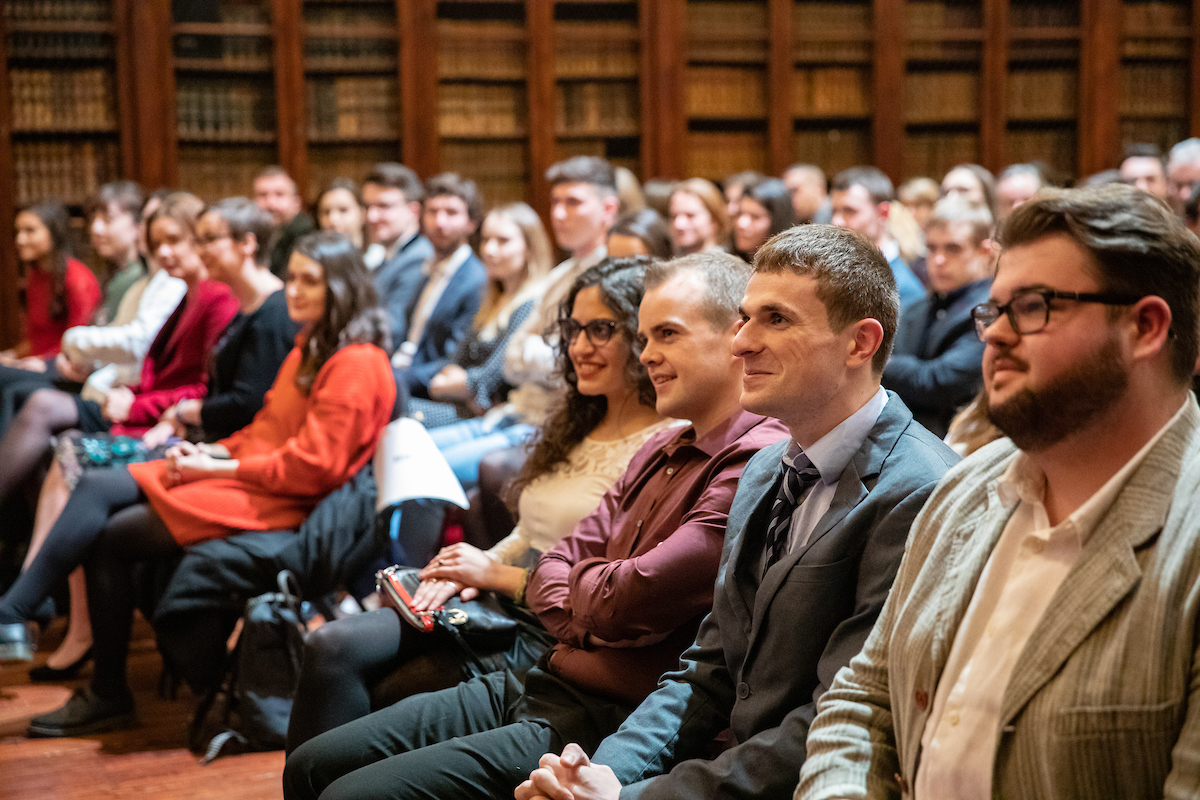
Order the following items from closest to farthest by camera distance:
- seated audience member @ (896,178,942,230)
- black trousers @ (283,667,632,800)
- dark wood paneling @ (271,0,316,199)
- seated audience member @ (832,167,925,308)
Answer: black trousers @ (283,667,632,800), seated audience member @ (832,167,925,308), seated audience member @ (896,178,942,230), dark wood paneling @ (271,0,316,199)

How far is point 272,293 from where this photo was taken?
11.3ft

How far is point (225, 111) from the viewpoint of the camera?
6.16 metres

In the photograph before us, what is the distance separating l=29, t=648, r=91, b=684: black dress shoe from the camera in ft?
10.8

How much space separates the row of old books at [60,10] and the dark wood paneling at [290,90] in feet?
2.90

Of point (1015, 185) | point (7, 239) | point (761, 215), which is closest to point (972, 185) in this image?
point (1015, 185)

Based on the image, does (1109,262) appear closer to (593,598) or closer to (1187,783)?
(1187,783)

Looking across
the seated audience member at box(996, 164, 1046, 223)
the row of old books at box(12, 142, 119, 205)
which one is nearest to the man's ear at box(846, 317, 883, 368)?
the seated audience member at box(996, 164, 1046, 223)

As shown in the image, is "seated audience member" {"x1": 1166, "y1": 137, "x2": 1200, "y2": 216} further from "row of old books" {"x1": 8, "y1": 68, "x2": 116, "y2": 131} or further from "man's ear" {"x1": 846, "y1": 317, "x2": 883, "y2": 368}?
"row of old books" {"x1": 8, "y1": 68, "x2": 116, "y2": 131}

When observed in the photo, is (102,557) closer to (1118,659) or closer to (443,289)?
(443,289)

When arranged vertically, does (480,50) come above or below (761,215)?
above

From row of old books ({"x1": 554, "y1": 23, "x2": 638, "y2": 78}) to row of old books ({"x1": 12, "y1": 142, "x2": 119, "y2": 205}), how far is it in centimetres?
249

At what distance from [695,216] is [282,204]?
2615 millimetres

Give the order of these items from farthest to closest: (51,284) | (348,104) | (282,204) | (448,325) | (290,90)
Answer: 1. (348,104)
2. (290,90)
3. (282,204)
4. (51,284)
5. (448,325)

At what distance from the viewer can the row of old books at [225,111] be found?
6.11 m
